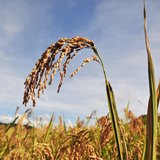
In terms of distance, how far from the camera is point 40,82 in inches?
68.7

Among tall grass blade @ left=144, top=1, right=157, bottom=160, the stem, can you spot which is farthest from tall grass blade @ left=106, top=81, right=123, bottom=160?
tall grass blade @ left=144, top=1, right=157, bottom=160

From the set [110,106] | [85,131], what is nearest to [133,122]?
[85,131]

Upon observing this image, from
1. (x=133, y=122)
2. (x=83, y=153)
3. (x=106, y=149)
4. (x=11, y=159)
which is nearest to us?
(x=83, y=153)

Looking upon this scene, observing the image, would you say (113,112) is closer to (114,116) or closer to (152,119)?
(114,116)

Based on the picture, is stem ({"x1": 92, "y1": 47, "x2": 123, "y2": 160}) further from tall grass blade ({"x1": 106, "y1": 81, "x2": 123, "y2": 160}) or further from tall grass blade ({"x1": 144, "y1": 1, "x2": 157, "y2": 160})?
tall grass blade ({"x1": 144, "y1": 1, "x2": 157, "y2": 160})

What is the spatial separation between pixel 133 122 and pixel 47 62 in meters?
4.80

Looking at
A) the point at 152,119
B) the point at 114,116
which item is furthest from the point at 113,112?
the point at 152,119

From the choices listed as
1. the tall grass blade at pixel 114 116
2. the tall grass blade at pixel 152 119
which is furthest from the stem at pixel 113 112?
the tall grass blade at pixel 152 119

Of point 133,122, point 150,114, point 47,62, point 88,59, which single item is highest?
point 133,122

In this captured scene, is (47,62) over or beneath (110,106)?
over

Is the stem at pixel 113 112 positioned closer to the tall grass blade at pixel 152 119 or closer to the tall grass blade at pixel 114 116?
the tall grass blade at pixel 114 116

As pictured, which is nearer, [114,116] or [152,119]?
[152,119]

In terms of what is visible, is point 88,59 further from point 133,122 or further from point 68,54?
point 133,122

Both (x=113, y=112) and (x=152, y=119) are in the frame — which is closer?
(x=152, y=119)
